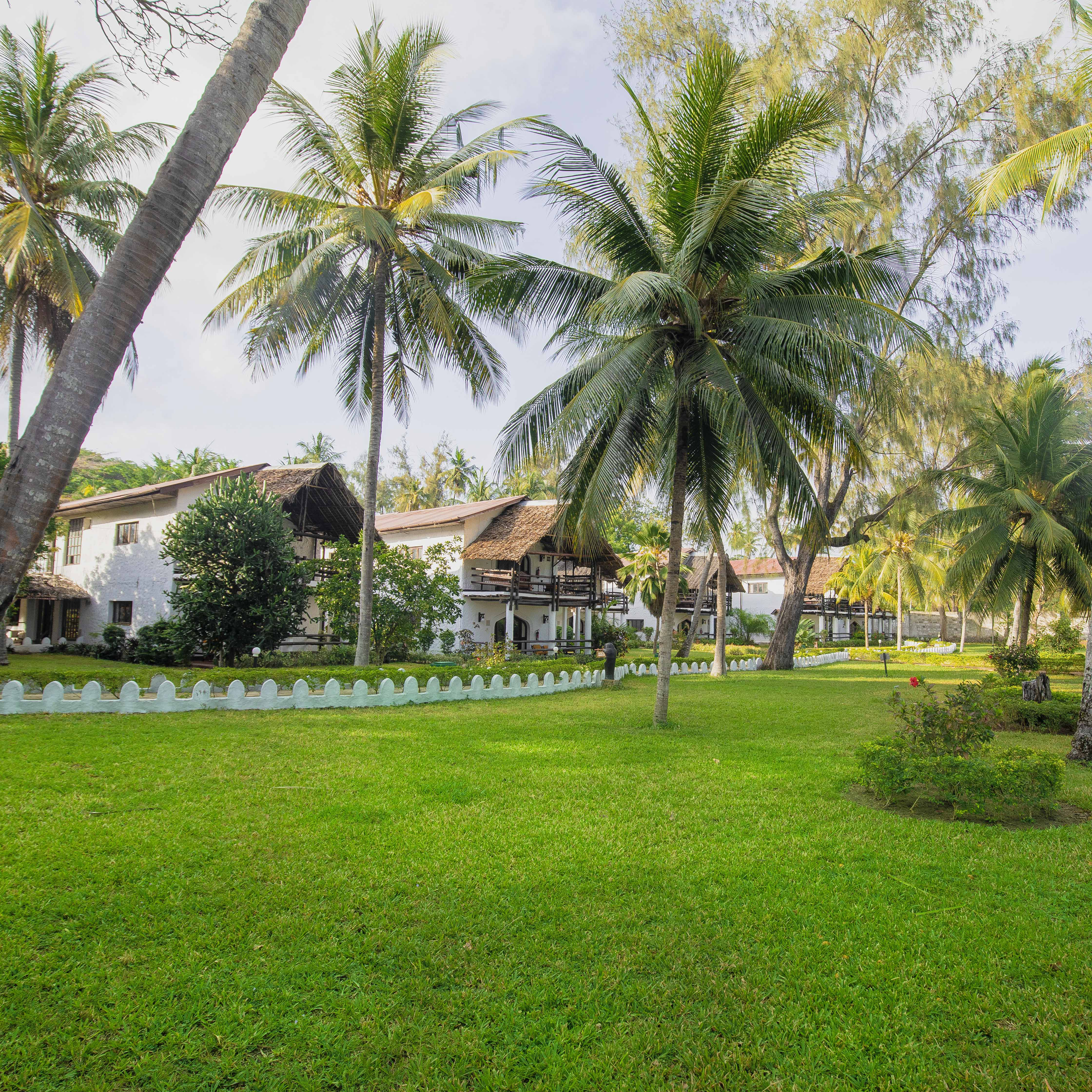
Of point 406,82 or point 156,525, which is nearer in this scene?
point 406,82

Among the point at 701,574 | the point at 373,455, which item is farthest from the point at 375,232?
the point at 701,574

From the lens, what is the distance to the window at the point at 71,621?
23.8 metres

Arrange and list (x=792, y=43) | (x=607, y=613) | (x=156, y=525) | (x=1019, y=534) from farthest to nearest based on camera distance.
Answer: (x=607, y=613) < (x=156, y=525) < (x=792, y=43) < (x=1019, y=534)

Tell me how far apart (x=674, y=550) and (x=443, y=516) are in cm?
1787

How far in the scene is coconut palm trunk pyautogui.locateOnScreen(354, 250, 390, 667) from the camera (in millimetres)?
14336

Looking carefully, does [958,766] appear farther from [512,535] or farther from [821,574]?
[821,574]

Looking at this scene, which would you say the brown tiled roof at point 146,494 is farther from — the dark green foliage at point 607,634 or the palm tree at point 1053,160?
the palm tree at point 1053,160

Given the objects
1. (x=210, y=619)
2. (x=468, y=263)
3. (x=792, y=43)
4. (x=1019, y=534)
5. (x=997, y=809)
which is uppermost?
(x=792, y=43)

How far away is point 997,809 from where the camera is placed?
6.18 meters

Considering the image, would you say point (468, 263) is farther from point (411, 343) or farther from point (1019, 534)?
point (1019, 534)

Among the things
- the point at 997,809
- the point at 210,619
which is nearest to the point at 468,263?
the point at 210,619

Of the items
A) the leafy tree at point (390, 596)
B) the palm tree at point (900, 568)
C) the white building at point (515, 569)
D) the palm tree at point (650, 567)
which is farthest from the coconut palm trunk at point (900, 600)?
the leafy tree at point (390, 596)

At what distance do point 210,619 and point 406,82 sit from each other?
11859mm

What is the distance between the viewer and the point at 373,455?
47.9 feet
